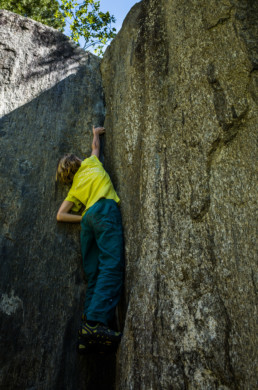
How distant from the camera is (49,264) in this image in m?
3.62

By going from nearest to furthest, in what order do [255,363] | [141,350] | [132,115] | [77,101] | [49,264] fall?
[255,363]
[141,350]
[49,264]
[132,115]
[77,101]

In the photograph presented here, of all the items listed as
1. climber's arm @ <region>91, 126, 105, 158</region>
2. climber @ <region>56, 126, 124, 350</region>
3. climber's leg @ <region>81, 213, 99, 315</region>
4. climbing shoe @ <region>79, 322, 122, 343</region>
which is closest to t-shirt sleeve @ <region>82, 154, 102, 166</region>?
climber @ <region>56, 126, 124, 350</region>

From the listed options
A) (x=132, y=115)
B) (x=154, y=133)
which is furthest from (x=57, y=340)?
(x=132, y=115)

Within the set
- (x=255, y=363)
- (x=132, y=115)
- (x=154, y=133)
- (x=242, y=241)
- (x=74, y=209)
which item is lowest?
(x=255, y=363)

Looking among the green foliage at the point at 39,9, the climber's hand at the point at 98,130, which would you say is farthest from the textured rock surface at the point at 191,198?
the green foliage at the point at 39,9

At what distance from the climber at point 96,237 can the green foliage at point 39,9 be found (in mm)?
7856

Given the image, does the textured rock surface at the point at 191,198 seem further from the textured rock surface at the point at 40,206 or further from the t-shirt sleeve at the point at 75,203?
the textured rock surface at the point at 40,206

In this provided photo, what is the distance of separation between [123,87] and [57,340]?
3.25m

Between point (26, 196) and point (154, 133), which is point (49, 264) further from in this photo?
point (154, 133)

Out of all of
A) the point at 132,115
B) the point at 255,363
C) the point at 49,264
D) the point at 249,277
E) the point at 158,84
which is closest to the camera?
the point at 255,363

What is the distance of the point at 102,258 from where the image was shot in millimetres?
3443

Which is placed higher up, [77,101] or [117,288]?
[77,101]

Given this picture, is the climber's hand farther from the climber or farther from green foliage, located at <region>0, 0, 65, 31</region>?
green foliage, located at <region>0, 0, 65, 31</region>

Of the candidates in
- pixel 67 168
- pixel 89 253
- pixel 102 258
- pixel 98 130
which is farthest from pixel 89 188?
pixel 98 130
